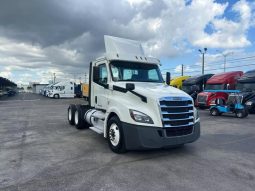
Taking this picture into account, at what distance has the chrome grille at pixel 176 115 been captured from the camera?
590 centimetres

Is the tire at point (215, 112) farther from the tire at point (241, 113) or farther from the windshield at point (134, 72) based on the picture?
the windshield at point (134, 72)

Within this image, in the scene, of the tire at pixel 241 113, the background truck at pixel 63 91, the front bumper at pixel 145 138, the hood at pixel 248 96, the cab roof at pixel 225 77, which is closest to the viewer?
the front bumper at pixel 145 138

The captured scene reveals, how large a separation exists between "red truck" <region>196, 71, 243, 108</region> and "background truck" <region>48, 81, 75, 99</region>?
29709mm

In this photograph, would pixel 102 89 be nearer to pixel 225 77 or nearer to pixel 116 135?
pixel 116 135

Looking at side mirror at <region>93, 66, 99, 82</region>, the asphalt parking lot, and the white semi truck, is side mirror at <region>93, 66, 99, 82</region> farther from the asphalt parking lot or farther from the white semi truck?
the asphalt parking lot

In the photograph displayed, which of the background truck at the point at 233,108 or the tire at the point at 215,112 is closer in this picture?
the background truck at the point at 233,108

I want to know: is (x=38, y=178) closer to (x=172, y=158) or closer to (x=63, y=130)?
(x=172, y=158)

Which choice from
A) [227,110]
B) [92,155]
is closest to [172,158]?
[92,155]

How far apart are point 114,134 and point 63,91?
4076 centimetres

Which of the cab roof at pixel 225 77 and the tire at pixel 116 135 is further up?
the cab roof at pixel 225 77

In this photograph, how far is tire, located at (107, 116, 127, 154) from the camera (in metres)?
6.18

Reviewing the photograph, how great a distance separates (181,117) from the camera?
6.12m

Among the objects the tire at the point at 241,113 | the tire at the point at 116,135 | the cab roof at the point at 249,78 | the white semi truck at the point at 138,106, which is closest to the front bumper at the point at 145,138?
the white semi truck at the point at 138,106

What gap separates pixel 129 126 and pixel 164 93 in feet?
3.90
